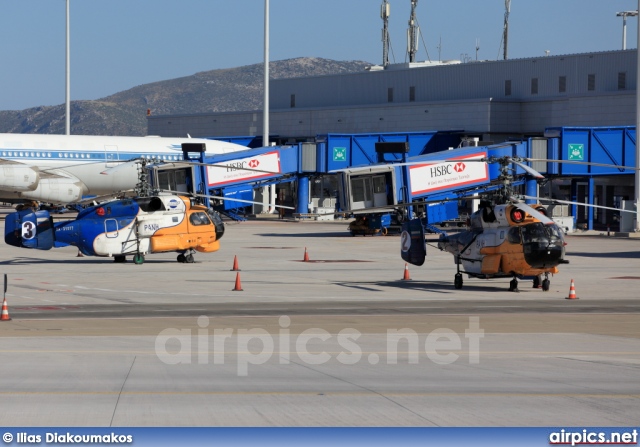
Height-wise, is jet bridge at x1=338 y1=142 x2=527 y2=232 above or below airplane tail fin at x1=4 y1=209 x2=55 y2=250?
above

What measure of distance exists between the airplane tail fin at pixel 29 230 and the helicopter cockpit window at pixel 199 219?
19.0 ft

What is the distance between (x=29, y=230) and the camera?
1666 inches

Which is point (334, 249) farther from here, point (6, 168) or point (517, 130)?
point (517, 130)

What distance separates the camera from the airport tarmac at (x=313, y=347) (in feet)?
55.3

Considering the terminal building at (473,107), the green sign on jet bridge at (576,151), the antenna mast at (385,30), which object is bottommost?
the green sign on jet bridge at (576,151)

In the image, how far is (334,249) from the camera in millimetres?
54719

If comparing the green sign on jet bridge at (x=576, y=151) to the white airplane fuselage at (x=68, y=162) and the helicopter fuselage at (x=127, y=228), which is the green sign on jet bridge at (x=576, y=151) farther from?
the helicopter fuselage at (x=127, y=228)

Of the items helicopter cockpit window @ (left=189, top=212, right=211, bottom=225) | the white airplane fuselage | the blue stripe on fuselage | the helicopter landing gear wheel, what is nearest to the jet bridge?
the white airplane fuselage

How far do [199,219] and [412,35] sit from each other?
82.6m

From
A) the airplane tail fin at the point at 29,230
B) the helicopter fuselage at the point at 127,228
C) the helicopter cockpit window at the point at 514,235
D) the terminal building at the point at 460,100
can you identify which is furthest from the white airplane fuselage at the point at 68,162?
the helicopter cockpit window at the point at 514,235

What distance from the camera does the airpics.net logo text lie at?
22016 millimetres

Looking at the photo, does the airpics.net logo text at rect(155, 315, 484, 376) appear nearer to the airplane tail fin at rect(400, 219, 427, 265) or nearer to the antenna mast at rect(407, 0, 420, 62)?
the airplane tail fin at rect(400, 219, 427, 265)

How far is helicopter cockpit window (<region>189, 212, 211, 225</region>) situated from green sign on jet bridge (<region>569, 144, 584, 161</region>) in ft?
106

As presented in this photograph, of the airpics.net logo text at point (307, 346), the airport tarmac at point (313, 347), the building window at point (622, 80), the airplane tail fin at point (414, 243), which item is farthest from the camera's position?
the building window at point (622, 80)
